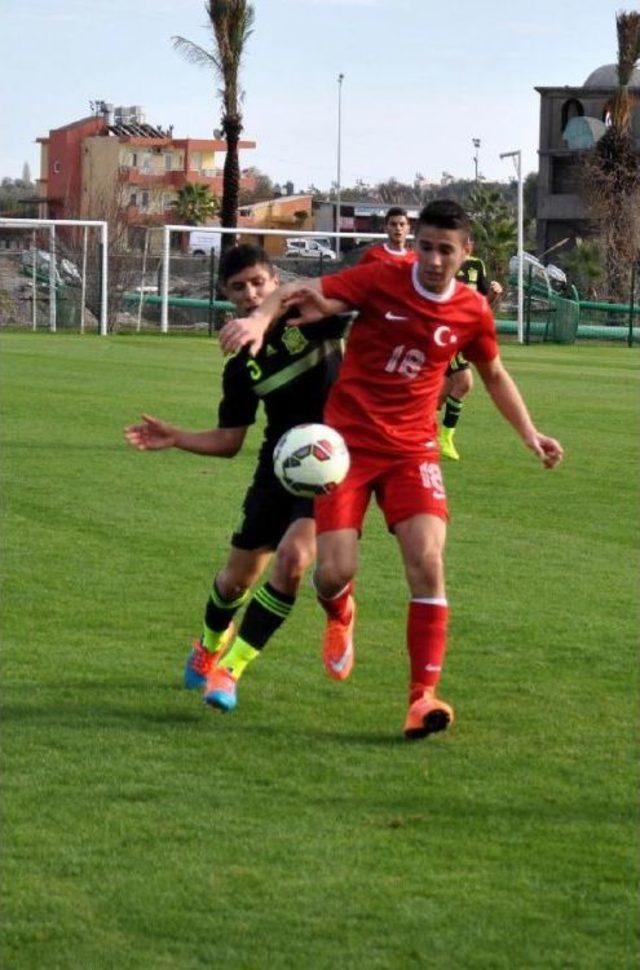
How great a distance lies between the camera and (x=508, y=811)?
229 inches

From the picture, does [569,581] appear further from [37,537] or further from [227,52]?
[227,52]

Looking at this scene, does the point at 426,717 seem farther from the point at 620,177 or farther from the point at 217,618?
the point at 620,177

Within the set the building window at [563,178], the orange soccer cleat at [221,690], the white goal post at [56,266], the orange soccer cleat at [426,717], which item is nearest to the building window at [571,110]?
the building window at [563,178]

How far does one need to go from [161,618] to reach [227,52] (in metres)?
40.1

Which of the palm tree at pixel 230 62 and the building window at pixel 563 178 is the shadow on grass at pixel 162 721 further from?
the building window at pixel 563 178

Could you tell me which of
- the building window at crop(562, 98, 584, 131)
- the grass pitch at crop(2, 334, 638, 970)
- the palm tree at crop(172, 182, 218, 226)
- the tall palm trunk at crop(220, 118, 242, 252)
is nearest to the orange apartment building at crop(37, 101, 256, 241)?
the palm tree at crop(172, 182, 218, 226)

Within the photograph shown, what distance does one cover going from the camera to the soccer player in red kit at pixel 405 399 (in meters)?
6.87

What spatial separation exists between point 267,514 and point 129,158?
9763cm

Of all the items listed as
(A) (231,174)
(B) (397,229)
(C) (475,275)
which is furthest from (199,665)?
(A) (231,174)

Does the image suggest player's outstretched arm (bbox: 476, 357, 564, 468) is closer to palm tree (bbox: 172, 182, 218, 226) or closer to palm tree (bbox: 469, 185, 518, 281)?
palm tree (bbox: 469, 185, 518, 281)

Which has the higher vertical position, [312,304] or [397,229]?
[397,229]

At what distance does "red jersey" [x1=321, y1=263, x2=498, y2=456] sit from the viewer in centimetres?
696

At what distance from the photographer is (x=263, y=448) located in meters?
7.48

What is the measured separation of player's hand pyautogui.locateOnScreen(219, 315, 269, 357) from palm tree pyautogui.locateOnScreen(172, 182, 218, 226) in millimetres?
90635
